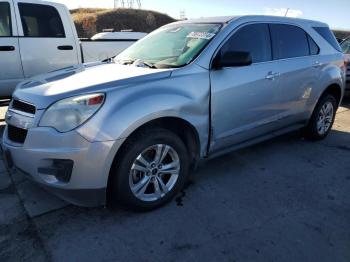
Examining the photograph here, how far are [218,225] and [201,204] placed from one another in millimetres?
392

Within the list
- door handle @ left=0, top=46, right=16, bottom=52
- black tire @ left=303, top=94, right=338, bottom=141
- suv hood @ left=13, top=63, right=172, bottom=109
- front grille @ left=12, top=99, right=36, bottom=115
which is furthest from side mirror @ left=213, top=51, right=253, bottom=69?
door handle @ left=0, top=46, right=16, bottom=52

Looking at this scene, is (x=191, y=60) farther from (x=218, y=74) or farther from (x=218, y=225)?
(x=218, y=225)

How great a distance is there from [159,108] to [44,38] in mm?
3847

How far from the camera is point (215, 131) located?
3.68 meters

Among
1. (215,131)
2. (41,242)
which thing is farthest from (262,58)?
(41,242)

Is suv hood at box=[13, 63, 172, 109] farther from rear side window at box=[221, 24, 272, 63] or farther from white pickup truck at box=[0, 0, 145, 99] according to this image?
white pickup truck at box=[0, 0, 145, 99]

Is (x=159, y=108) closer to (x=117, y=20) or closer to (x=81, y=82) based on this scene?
(x=81, y=82)

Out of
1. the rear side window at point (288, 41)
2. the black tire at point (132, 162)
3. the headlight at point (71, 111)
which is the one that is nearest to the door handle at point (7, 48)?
the headlight at point (71, 111)

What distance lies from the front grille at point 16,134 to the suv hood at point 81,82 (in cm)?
26

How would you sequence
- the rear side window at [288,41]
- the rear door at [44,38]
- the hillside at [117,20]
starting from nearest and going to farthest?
the rear side window at [288,41] < the rear door at [44,38] < the hillside at [117,20]

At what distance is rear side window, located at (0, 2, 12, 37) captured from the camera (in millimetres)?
5688

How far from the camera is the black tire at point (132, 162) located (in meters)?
3.00

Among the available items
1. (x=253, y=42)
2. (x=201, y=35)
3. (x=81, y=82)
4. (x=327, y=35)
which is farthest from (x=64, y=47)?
(x=327, y=35)

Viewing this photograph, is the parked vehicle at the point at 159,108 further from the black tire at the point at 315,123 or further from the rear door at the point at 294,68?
the black tire at the point at 315,123
